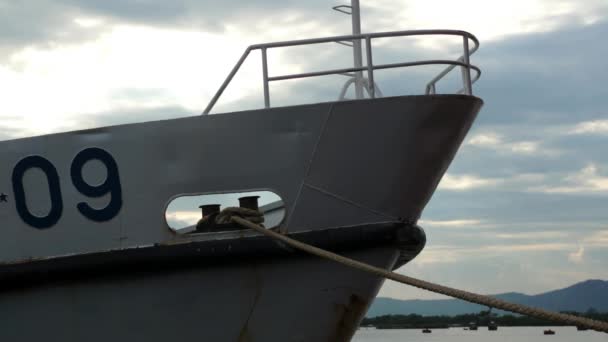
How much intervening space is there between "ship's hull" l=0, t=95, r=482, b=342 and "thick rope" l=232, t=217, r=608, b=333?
137 millimetres

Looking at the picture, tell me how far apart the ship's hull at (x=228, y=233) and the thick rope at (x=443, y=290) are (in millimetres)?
137

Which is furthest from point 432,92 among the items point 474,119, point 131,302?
point 131,302

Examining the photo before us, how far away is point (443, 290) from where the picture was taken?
21.1 ft

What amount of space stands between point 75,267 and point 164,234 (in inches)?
30.3

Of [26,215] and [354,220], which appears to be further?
[26,215]

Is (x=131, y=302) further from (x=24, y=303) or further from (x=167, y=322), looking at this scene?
(x=24, y=303)

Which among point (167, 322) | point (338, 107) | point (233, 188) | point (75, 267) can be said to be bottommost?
point (167, 322)

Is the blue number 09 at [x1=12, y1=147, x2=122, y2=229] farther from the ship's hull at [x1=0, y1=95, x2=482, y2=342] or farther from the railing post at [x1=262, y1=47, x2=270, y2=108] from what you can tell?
the railing post at [x1=262, y1=47, x2=270, y2=108]

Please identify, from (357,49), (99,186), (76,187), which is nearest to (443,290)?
(357,49)

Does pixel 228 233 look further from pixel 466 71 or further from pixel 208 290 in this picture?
pixel 466 71

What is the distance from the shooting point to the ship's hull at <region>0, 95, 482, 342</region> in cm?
705

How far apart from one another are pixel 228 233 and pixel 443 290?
175 centimetres

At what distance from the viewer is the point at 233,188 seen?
23.4ft

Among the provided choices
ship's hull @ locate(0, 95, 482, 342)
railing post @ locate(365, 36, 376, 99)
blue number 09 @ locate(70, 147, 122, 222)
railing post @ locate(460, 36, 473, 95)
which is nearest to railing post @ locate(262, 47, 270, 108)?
ship's hull @ locate(0, 95, 482, 342)
